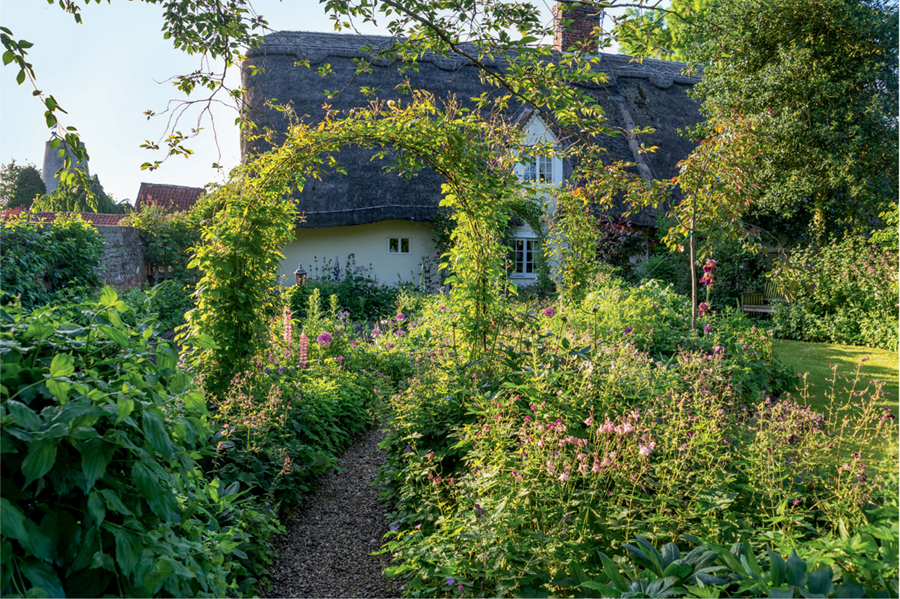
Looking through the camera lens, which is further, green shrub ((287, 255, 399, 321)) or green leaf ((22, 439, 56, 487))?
green shrub ((287, 255, 399, 321))

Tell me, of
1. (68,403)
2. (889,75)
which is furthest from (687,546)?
(889,75)

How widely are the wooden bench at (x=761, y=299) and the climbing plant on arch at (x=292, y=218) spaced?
8969mm

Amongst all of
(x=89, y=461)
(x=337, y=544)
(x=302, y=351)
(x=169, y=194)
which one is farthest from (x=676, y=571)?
(x=169, y=194)

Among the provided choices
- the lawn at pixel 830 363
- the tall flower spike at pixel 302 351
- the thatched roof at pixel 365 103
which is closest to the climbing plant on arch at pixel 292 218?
the tall flower spike at pixel 302 351

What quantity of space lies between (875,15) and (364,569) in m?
12.6

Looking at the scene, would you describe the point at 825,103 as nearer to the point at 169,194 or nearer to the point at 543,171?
the point at 543,171

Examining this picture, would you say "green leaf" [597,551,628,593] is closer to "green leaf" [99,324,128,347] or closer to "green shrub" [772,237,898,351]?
"green leaf" [99,324,128,347]

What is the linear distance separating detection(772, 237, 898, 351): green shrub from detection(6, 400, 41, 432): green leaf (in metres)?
9.82

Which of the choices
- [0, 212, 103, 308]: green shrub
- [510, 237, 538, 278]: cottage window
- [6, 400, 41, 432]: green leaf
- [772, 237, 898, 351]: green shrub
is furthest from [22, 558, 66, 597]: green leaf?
[510, 237, 538, 278]: cottage window

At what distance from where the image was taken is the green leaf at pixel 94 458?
4.04 feet

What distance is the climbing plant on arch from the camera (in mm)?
4227

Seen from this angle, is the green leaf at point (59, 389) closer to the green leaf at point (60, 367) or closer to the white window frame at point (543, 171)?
the green leaf at point (60, 367)

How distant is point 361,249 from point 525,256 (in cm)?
394

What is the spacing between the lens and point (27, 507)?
1313 mm
